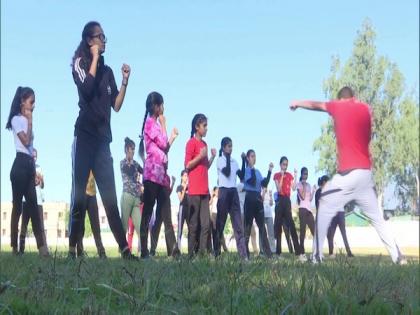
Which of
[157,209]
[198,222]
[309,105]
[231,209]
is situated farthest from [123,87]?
[231,209]

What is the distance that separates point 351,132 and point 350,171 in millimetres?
420

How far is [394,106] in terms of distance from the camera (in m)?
60.8

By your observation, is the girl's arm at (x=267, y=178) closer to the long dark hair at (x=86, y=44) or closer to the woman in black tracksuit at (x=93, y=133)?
the woman in black tracksuit at (x=93, y=133)

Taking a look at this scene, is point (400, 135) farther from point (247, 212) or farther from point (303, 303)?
point (303, 303)

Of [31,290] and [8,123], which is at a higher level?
[8,123]

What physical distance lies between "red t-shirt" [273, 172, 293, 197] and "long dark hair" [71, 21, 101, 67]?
→ 24.5 ft

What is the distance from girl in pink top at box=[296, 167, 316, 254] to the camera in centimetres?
1365

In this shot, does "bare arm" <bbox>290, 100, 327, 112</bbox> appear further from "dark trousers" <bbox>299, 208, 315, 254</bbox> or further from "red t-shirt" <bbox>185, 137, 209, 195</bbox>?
"dark trousers" <bbox>299, 208, 315, 254</bbox>

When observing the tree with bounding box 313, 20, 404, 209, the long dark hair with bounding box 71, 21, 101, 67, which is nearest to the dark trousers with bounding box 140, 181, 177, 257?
the long dark hair with bounding box 71, 21, 101, 67

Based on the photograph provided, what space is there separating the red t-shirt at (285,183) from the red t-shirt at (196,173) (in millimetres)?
4688

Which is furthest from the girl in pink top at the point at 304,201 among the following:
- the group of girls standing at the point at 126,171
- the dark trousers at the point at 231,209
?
the dark trousers at the point at 231,209

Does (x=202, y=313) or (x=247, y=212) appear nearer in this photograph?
(x=202, y=313)

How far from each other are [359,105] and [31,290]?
15.3 ft

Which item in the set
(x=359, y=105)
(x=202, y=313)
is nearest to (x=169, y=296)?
(x=202, y=313)
